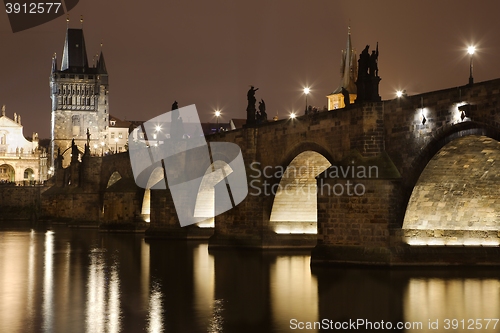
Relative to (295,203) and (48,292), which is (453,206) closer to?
(295,203)

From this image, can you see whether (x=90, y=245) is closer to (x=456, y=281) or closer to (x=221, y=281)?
(x=221, y=281)

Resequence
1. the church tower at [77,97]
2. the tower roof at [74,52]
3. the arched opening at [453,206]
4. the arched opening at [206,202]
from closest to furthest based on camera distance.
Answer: the arched opening at [453,206] → the arched opening at [206,202] → the church tower at [77,97] → the tower roof at [74,52]

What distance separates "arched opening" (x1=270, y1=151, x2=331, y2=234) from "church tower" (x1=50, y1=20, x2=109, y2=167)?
8848 cm

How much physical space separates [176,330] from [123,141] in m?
117

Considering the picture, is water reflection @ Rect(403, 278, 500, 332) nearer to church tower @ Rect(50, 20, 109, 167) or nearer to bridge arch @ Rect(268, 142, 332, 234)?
bridge arch @ Rect(268, 142, 332, 234)

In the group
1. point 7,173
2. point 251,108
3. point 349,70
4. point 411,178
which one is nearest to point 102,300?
point 411,178

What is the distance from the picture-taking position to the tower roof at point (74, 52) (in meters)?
121

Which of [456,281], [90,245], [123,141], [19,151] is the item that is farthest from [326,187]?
[123,141]

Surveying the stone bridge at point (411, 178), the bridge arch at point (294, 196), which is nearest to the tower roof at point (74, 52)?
the bridge arch at point (294, 196)

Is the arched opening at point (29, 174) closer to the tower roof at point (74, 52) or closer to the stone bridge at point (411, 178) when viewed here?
the tower roof at point (74, 52)

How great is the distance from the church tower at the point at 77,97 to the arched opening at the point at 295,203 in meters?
88.5

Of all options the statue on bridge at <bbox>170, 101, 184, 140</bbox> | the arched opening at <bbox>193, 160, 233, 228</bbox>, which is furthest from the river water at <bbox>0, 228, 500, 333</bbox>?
the statue on bridge at <bbox>170, 101, 184, 140</bbox>

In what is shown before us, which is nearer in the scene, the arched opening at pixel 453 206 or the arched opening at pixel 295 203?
the arched opening at pixel 453 206

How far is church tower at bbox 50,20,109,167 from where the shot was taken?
4683 inches
